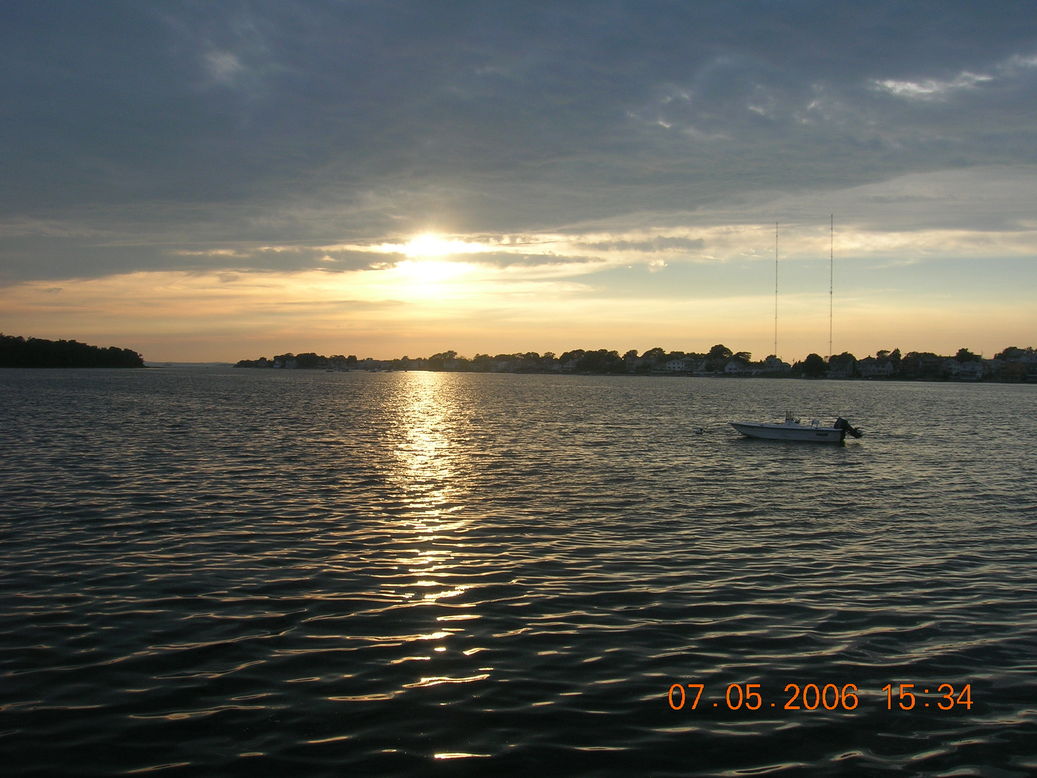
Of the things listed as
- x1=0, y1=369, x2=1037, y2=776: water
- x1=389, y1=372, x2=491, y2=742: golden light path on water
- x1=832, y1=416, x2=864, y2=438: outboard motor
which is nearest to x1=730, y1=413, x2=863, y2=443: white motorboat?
x1=832, y1=416, x2=864, y2=438: outboard motor

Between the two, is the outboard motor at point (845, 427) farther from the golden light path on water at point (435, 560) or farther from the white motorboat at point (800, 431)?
the golden light path on water at point (435, 560)

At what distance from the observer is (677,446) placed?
52.9 meters

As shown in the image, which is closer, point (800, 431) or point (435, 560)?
point (435, 560)

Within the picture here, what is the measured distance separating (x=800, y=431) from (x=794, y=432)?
48 cm

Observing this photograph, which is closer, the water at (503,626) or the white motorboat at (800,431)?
the water at (503,626)

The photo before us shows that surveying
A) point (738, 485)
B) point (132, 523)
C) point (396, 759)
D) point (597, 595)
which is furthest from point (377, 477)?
point (396, 759)

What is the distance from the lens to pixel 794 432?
2317 inches

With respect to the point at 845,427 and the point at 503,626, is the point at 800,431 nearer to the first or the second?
the point at 845,427

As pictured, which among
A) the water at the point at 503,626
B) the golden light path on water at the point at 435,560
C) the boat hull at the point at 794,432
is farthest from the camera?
the boat hull at the point at 794,432

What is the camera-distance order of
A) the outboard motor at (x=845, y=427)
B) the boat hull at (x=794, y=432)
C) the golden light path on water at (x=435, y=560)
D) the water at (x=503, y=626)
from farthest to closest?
the outboard motor at (x=845, y=427) < the boat hull at (x=794, y=432) < the golden light path on water at (x=435, y=560) < the water at (x=503, y=626)

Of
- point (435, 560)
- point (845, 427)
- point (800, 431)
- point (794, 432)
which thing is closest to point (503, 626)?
point (435, 560)

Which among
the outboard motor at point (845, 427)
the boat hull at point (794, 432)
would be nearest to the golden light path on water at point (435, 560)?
the boat hull at point (794, 432)

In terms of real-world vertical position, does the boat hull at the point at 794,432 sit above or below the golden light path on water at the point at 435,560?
above

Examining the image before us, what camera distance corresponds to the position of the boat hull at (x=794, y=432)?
57188 mm
